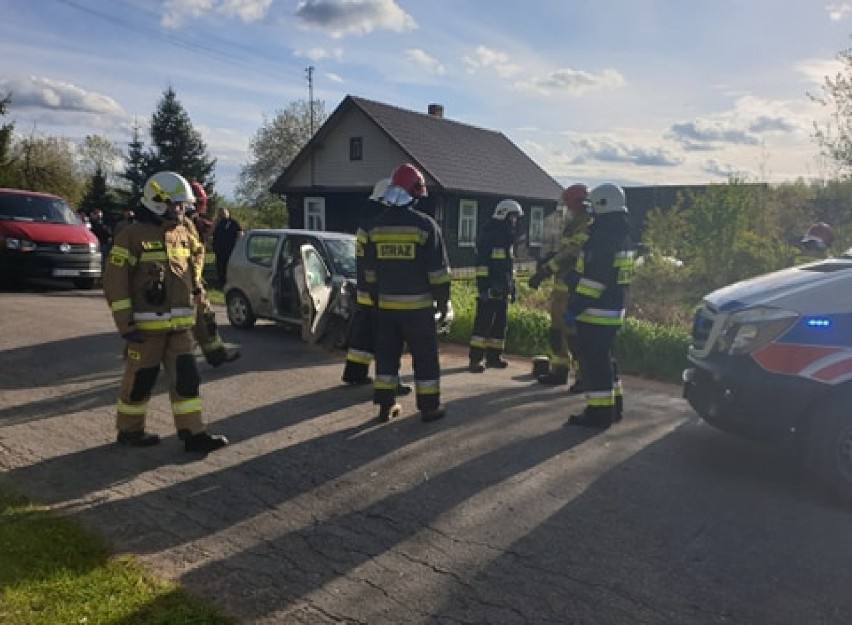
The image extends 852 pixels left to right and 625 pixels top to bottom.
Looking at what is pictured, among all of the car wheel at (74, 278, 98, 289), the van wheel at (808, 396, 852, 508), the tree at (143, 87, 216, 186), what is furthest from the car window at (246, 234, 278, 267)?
the tree at (143, 87, 216, 186)

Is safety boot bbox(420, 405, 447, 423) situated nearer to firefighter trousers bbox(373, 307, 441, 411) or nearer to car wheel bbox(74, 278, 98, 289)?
firefighter trousers bbox(373, 307, 441, 411)

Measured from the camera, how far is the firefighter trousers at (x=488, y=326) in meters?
8.18

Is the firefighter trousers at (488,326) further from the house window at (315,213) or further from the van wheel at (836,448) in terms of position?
the house window at (315,213)

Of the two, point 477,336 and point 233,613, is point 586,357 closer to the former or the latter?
point 477,336

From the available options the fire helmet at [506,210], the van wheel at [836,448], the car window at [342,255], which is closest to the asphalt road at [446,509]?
the van wheel at [836,448]

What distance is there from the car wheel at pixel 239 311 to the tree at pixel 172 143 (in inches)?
1064

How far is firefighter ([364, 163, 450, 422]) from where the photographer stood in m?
5.54

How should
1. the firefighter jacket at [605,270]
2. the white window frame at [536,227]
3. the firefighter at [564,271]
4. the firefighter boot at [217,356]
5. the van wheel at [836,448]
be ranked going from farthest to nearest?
the white window frame at [536,227] < the firefighter boot at [217,356] < the firefighter at [564,271] < the firefighter jacket at [605,270] < the van wheel at [836,448]

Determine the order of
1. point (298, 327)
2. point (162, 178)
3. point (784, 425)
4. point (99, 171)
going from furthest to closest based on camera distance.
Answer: point (99, 171) → point (298, 327) → point (162, 178) → point (784, 425)

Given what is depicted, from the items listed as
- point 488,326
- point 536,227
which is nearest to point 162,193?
point 488,326

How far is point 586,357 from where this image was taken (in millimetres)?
5781

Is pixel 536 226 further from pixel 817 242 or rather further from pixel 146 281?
pixel 146 281

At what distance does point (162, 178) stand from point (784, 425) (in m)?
4.51

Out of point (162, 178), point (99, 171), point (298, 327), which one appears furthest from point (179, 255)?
point (99, 171)
